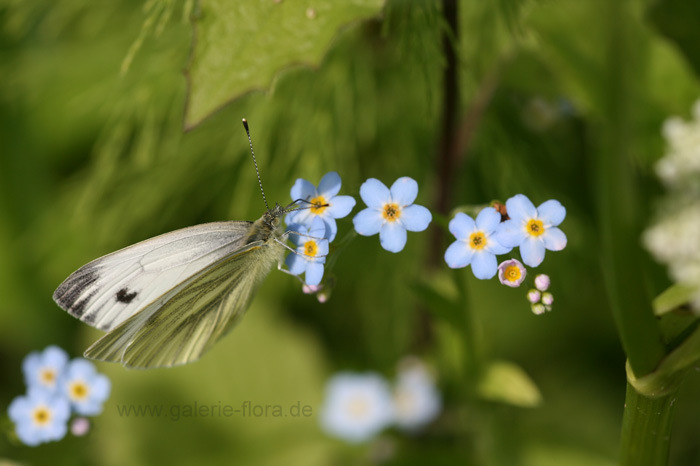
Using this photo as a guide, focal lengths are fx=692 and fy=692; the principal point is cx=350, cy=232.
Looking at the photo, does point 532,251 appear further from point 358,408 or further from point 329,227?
point 358,408

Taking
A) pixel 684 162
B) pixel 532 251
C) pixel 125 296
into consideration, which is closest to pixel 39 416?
pixel 125 296

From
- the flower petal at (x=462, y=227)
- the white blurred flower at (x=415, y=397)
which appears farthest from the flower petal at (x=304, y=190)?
the white blurred flower at (x=415, y=397)

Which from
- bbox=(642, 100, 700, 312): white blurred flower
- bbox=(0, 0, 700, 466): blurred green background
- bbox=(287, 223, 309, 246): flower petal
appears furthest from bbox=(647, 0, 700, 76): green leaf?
bbox=(287, 223, 309, 246): flower petal

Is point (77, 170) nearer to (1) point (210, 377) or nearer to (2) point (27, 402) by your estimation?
(1) point (210, 377)

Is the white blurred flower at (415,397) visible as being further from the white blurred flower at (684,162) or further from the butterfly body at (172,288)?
the white blurred flower at (684,162)

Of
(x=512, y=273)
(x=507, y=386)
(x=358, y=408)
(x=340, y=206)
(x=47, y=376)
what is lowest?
(x=358, y=408)

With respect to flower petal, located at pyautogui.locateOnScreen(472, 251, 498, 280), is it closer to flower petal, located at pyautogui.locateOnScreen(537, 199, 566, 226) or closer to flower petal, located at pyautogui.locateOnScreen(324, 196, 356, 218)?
flower petal, located at pyautogui.locateOnScreen(537, 199, 566, 226)
